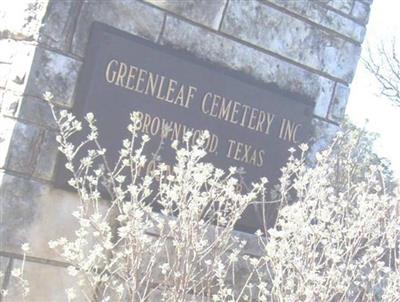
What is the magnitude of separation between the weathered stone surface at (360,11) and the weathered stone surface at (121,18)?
1458 millimetres

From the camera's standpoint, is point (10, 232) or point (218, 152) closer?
point (10, 232)

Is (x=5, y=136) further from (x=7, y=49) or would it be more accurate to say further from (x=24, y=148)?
(x=7, y=49)

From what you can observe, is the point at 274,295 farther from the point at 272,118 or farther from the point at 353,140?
the point at 353,140

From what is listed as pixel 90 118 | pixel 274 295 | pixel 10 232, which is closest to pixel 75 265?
pixel 10 232

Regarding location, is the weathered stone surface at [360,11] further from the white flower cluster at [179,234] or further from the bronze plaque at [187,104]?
the white flower cluster at [179,234]

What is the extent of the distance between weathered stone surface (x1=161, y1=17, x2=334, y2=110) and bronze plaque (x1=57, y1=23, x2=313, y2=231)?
0.05m

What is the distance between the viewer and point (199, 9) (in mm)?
4293

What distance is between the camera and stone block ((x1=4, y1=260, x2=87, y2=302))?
12.2 ft

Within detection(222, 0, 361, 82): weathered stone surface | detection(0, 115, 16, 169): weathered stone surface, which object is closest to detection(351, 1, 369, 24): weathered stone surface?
detection(222, 0, 361, 82): weathered stone surface

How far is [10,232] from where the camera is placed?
3705mm

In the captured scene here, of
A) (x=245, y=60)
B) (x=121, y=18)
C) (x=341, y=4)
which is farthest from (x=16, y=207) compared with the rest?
(x=341, y=4)

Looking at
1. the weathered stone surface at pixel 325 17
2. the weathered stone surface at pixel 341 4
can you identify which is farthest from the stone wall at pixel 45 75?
the weathered stone surface at pixel 341 4

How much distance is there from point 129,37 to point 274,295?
4.55 feet

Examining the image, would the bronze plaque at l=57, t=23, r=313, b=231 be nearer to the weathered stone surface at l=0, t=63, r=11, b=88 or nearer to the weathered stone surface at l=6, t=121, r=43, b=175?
the weathered stone surface at l=6, t=121, r=43, b=175
